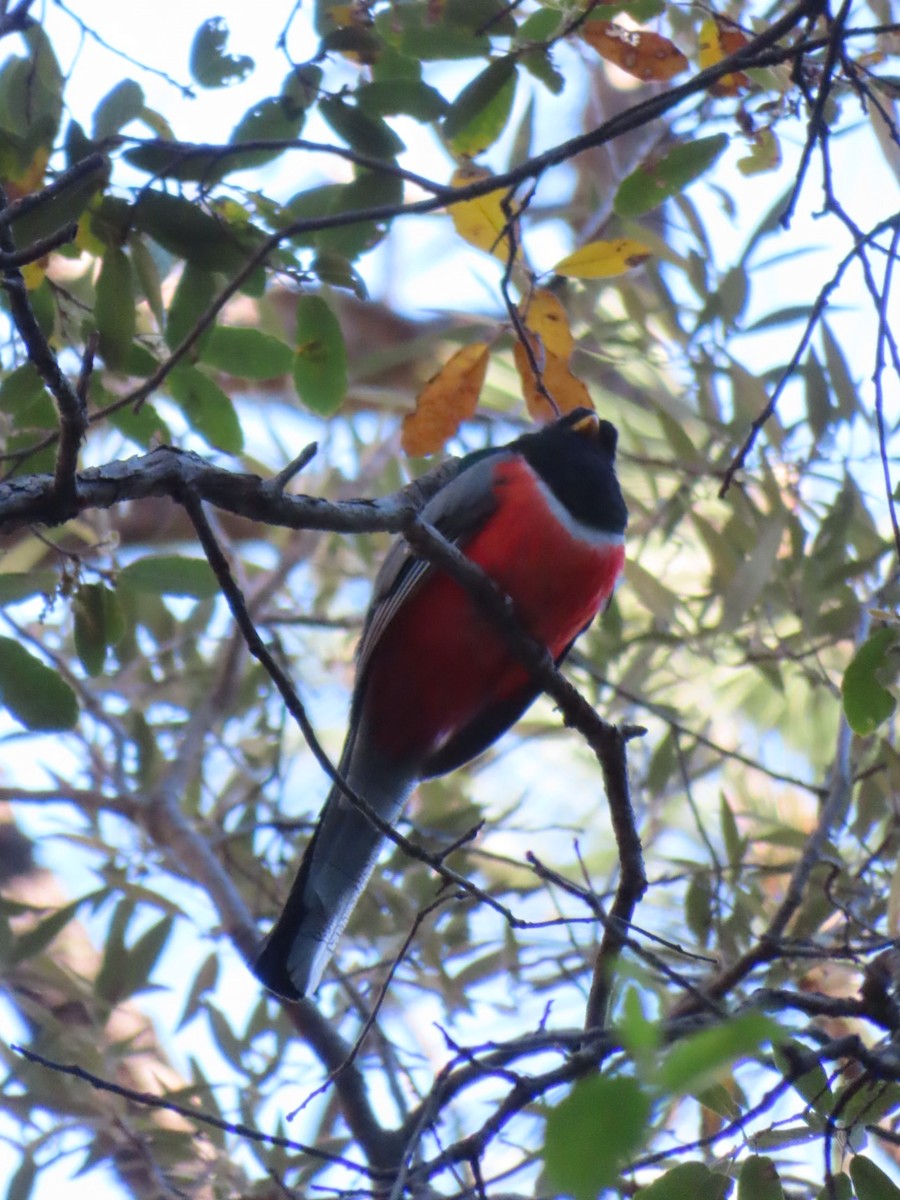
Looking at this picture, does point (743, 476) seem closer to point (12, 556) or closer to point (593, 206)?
point (593, 206)

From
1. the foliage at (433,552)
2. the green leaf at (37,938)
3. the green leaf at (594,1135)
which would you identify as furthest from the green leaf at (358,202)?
the green leaf at (37,938)

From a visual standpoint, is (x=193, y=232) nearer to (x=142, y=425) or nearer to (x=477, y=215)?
(x=142, y=425)

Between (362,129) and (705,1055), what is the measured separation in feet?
7.19

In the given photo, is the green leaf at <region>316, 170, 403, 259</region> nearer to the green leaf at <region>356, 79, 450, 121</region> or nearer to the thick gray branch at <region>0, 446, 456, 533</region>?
the green leaf at <region>356, 79, 450, 121</region>

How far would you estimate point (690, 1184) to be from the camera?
2.20m

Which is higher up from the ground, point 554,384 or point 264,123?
point 264,123

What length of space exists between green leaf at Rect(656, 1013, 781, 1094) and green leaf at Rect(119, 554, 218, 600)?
1826 millimetres

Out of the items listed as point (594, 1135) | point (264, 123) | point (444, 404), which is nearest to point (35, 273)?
point (264, 123)

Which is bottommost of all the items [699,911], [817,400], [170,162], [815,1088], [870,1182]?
[870,1182]

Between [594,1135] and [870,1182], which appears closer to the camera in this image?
[594,1135]

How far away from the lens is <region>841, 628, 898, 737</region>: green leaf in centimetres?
236

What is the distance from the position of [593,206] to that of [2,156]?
2.95 meters

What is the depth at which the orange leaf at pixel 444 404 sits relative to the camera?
3080 mm

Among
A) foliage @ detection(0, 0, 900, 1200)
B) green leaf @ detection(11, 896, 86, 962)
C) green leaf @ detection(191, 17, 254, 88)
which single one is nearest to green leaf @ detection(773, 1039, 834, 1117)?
foliage @ detection(0, 0, 900, 1200)
